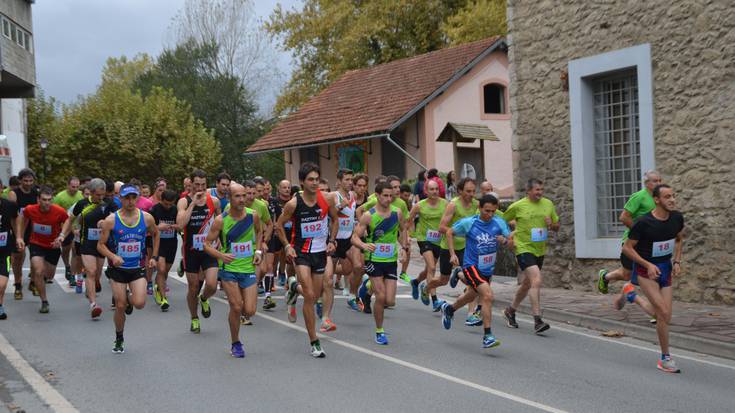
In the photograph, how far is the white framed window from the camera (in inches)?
568

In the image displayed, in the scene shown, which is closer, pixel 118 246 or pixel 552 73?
pixel 118 246

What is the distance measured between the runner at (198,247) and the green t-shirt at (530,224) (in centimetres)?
377

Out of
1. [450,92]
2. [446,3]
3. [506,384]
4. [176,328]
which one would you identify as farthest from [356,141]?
[506,384]

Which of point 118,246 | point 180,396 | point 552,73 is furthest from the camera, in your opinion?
point 552,73

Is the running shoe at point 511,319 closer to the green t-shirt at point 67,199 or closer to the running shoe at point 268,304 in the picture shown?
the running shoe at point 268,304

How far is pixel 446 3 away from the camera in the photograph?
42.0 m

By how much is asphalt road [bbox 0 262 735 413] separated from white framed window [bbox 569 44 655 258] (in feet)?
12.5

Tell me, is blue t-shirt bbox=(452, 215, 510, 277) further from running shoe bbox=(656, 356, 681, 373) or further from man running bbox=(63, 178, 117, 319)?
man running bbox=(63, 178, 117, 319)

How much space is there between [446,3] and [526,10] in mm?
26749

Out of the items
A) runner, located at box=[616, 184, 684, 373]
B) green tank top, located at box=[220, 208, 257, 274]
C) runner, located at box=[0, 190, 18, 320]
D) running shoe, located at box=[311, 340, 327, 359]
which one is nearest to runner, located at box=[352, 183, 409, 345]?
running shoe, located at box=[311, 340, 327, 359]

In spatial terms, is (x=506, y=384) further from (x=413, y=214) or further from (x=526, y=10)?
(x=526, y=10)

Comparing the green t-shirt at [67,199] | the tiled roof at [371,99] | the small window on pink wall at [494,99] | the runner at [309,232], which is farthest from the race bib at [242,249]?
the small window on pink wall at [494,99]

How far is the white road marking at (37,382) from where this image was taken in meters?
6.94

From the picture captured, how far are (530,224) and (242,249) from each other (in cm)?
382
